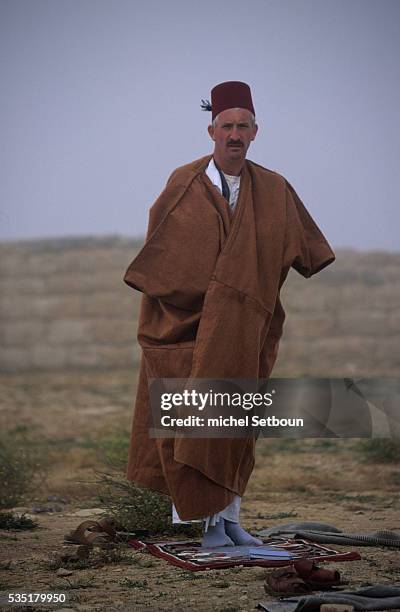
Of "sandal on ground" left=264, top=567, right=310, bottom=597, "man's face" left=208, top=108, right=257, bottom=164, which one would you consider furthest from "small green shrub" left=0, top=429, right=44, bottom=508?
"sandal on ground" left=264, top=567, right=310, bottom=597

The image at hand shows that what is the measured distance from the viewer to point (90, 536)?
17.2ft

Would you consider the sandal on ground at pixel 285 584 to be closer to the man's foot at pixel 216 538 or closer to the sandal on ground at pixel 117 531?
the man's foot at pixel 216 538

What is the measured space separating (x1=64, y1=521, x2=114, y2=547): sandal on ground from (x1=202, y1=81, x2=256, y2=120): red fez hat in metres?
2.42

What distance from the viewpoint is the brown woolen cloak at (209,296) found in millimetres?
4934

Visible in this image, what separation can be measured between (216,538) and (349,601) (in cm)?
136

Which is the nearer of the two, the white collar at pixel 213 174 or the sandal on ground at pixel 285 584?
the sandal on ground at pixel 285 584

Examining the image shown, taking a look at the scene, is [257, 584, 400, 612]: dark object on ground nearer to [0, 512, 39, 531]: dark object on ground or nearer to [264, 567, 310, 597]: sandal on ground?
[264, 567, 310, 597]: sandal on ground

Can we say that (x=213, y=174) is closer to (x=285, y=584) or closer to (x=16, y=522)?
(x=285, y=584)

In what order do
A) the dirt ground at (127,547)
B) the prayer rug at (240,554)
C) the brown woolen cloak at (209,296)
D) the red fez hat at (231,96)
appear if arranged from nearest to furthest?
the dirt ground at (127,547), the prayer rug at (240,554), the brown woolen cloak at (209,296), the red fez hat at (231,96)

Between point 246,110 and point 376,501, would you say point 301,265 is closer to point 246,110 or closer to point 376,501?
point 246,110

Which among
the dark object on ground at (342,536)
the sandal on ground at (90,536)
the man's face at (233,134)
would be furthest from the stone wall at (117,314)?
Answer: the man's face at (233,134)

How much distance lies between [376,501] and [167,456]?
Answer: 3.04 metres

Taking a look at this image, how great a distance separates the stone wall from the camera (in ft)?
60.7

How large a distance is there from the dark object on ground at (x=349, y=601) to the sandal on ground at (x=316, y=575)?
170mm
